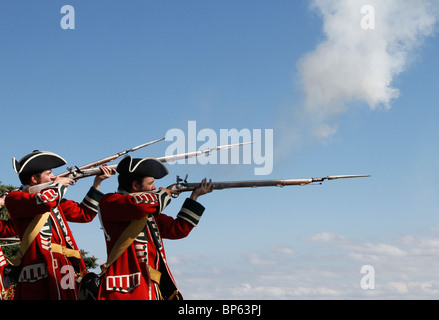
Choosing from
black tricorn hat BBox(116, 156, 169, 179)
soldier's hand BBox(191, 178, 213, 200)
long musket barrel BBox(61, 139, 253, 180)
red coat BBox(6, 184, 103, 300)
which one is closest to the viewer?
black tricorn hat BBox(116, 156, 169, 179)

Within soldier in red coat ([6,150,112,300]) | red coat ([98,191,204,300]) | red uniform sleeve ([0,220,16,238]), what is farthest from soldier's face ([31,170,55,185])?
red uniform sleeve ([0,220,16,238])

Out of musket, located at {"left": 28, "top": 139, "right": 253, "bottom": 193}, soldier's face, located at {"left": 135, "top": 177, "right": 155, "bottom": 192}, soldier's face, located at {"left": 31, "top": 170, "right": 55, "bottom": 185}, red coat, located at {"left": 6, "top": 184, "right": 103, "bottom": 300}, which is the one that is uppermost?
musket, located at {"left": 28, "top": 139, "right": 253, "bottom": 193}

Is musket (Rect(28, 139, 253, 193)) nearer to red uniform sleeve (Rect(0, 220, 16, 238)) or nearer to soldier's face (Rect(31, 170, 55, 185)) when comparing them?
soldier's face (Rect(31, 170, 55, 185))

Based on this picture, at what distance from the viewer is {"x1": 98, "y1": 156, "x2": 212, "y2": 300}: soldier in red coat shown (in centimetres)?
1011

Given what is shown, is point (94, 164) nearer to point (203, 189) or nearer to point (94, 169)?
point (94, 169)

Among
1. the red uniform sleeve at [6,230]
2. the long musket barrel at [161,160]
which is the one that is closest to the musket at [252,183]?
the long musket barrel at [161,160]

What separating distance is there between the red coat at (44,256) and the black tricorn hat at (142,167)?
113 cm

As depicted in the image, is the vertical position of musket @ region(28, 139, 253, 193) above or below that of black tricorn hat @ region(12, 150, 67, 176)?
above

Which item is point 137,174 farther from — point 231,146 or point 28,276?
point 231,146

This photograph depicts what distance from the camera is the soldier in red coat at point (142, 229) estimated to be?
1011 cm

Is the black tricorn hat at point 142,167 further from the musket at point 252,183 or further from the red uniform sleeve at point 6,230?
the red uniform sleeve at point 6,230

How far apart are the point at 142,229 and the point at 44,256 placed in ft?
6.61
